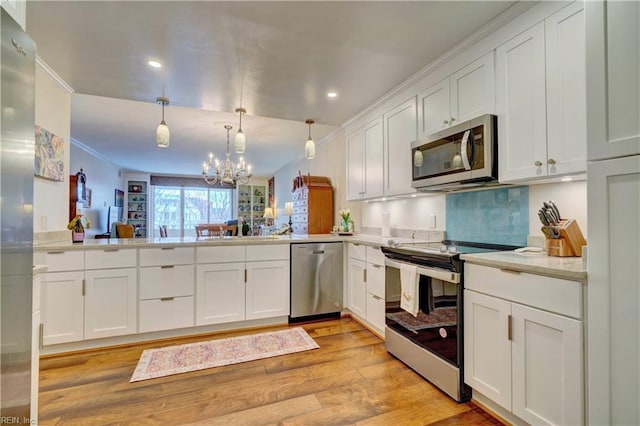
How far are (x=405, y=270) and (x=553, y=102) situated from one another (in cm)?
140

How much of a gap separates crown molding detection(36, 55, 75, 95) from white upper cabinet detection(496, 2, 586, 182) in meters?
3.53

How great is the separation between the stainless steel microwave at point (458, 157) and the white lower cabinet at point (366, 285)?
0.86m

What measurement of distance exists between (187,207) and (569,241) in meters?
9.90

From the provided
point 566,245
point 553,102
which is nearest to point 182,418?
point 566,245

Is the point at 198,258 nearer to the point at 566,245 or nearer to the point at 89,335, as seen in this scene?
the point at 89,335

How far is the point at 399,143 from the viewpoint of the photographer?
291 centimetres

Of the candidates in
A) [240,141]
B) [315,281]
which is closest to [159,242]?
[240,141]

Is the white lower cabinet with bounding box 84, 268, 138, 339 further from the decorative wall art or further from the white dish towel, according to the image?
the white dish towel

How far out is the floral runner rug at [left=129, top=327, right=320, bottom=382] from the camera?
2279 millimetres

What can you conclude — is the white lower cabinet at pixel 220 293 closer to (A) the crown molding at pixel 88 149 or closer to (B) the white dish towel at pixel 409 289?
(B) the white dish towel at pixel 409 289

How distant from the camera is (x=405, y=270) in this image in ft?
7.48

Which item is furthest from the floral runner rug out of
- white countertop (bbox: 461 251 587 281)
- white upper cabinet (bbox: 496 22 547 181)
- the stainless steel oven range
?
white upper cabinet (bbox: 496 22 547 181)


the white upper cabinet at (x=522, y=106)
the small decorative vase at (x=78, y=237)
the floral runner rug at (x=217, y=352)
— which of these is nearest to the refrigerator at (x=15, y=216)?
the floral runner rug at (x=217, y=352)

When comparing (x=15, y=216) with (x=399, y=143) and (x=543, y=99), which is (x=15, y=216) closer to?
(x=543, y=99)
